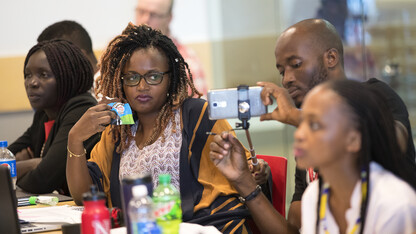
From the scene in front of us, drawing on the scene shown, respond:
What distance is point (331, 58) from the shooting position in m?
2.79

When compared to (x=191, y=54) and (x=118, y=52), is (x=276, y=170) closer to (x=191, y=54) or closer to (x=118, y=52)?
(x=118, y=52)

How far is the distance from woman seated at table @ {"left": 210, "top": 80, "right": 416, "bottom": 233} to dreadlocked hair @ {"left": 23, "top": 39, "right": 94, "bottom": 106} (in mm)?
2274

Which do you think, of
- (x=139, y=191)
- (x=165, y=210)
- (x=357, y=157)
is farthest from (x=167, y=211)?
(x=357, y=157)

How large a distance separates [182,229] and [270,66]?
4053 mm

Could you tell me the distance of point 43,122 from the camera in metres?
4.12

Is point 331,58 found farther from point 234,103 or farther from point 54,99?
point 54,99

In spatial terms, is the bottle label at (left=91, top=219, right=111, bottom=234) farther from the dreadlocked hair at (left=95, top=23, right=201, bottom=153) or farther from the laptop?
the dreadlocked hair at (left=95, top=23, right=201, bottom=153)

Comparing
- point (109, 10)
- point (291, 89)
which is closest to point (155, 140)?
point (291, 89)

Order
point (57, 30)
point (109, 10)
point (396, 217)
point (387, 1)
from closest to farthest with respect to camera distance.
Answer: point (396, 217) < point (57, 30) < point (387, 1) < point (109, 10)

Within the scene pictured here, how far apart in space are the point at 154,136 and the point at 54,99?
1.14m

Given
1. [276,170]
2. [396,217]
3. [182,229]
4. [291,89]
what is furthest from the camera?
[276,170]

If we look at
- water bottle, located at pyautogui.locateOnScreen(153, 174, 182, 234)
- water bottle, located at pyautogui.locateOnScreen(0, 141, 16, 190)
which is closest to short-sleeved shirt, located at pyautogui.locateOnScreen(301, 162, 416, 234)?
water bottle, located at pyautogui.locateOnScreen(153, 174, 182, 234)

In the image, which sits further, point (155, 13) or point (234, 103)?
point (155, 13)

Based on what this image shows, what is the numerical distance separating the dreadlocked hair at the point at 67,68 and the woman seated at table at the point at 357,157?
2274 mm
